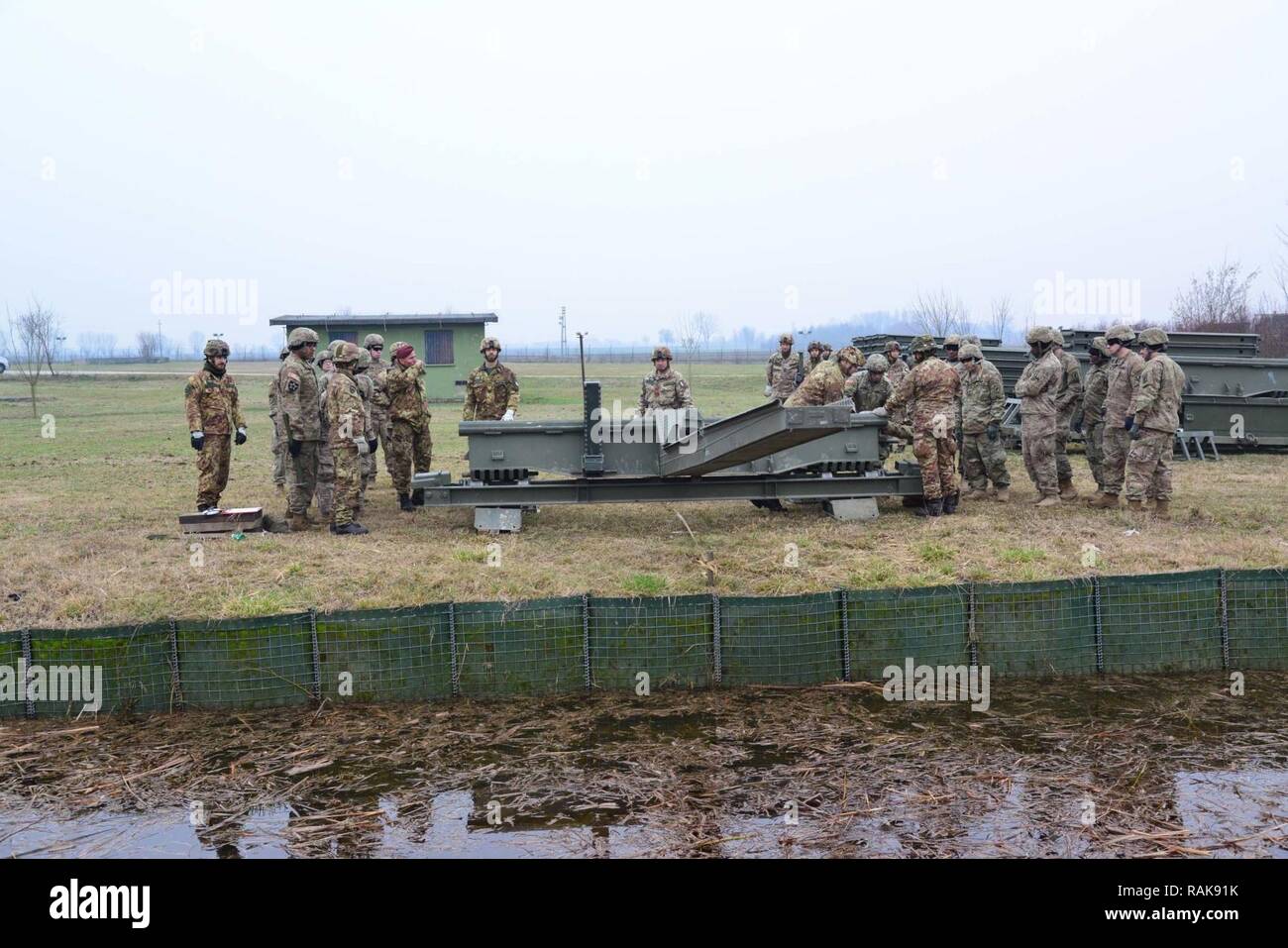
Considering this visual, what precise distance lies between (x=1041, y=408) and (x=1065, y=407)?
650 millimetres

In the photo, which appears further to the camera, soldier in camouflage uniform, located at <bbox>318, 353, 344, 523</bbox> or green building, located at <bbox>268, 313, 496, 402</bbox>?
green building, located at <bbox>268, 313, 496, 402</bbox>

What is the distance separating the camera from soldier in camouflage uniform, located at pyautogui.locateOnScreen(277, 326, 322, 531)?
33.8ft

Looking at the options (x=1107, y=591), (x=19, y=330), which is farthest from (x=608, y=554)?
(x=19, y=330)

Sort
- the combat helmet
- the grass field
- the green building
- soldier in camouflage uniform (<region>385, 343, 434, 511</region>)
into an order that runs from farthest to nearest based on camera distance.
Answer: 1. the green building
2. soldier in camouflage uniform (<region>385, 343, 434, 511</region>)
3. the combat helmet
4. the grass field

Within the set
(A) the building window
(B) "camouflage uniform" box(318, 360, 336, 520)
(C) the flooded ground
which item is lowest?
(C) the flooded ground

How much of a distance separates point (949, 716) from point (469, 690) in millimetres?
2933

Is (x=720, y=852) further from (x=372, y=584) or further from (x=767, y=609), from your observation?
(x=372, y=584)

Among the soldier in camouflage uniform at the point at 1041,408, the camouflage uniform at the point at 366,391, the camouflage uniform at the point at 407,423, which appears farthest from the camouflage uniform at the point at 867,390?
the camouflage uniform at the point at 366,391

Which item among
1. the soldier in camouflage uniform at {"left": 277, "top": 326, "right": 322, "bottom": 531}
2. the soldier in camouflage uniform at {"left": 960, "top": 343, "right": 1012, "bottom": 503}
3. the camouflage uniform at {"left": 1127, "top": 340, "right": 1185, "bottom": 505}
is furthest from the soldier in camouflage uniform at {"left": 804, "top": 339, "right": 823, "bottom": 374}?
the soldier in camouflage uniform at {"left": 277, "top": 326, "right": 322, "bottom": 531}

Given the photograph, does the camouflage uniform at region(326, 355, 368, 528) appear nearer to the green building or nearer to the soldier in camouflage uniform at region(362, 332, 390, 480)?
the soldier in camouflage uniform at region(362, 332, 390, 480)

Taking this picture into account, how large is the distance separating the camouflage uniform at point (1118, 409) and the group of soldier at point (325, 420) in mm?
6338
